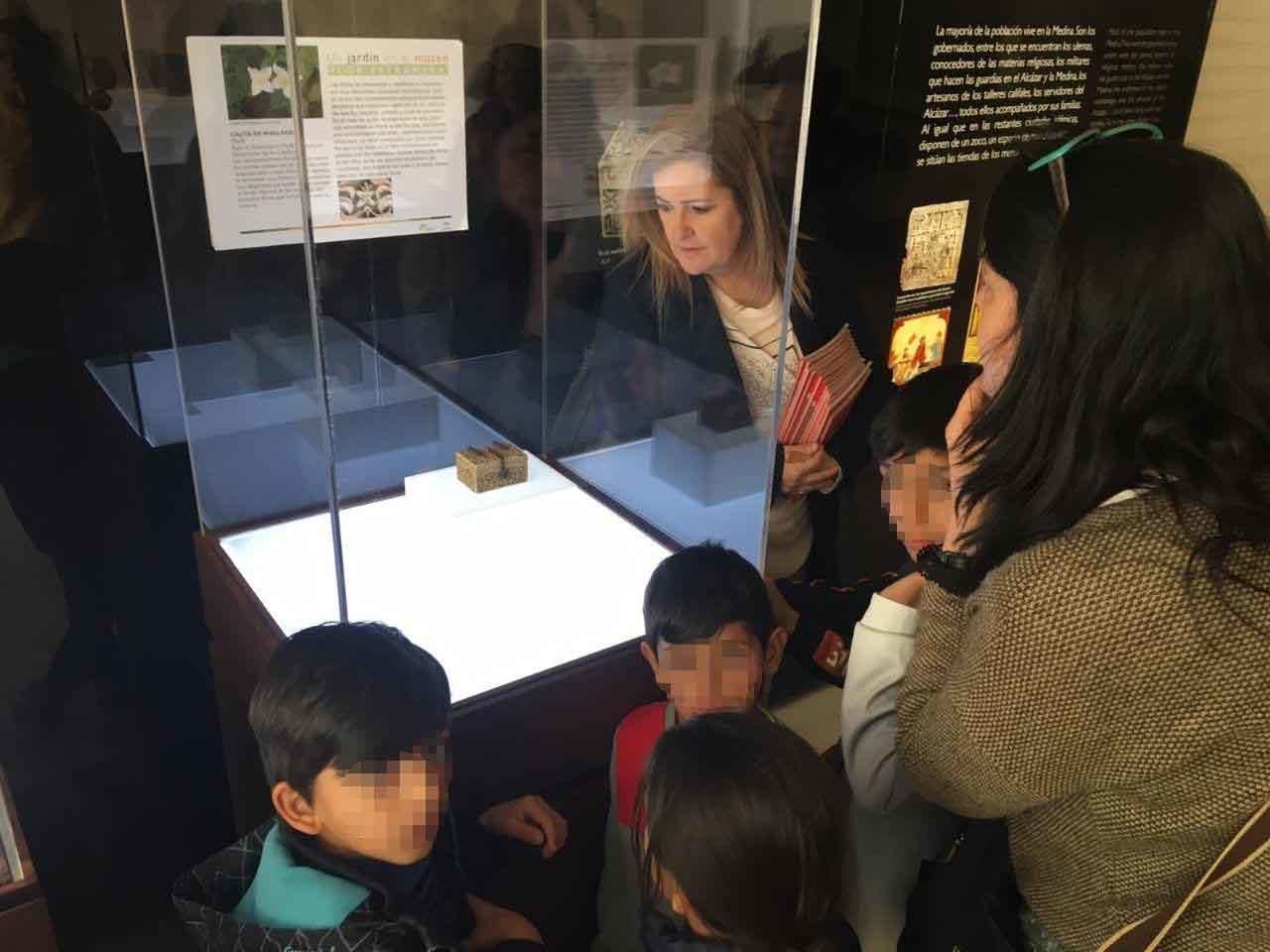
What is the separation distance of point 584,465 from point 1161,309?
1.33 m

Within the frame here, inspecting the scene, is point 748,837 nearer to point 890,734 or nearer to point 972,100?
point 890,734

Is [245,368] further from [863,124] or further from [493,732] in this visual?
[863,124]

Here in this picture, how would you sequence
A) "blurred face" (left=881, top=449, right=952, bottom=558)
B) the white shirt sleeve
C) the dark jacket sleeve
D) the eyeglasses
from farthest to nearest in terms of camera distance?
the dark jacket sleeve, "blurred face" (left=881, top=449, right=952, bottom=558), the white shirt sleeve, the eyeglasses

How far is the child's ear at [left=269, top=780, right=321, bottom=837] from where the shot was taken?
3.23ft

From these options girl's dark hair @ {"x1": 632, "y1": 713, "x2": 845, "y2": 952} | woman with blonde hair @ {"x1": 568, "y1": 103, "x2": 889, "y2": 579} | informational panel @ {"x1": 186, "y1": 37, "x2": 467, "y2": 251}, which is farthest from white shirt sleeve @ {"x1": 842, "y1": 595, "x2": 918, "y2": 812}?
informational panel @ {"x1": 186, "y1": 37, "x2": 467, "y2": 251}

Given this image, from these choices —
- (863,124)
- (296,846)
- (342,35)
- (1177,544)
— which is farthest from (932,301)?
(296,846)

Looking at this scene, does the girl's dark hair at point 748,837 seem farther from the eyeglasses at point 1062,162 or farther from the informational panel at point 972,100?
the informational panel at point 972,100

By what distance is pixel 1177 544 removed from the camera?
0.71 meters

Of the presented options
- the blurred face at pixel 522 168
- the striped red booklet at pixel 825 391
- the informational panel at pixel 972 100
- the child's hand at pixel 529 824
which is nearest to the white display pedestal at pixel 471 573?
the child's hand at pixel 529 824

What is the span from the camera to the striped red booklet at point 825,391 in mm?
1915

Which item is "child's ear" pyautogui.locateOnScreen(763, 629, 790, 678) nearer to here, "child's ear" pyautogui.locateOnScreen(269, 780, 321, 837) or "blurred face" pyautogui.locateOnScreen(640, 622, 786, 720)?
"blurred face" pyautogui.locateOnScreen(640, 622, 786, 720)

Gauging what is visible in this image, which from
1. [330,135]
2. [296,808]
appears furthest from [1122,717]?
[330,135]

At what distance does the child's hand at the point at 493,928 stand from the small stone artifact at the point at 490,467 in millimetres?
791

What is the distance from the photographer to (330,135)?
1.44 metres
